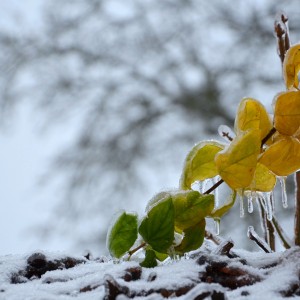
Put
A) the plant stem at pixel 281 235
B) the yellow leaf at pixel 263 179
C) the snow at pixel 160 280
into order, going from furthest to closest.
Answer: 1. the plant stem at pixel 281 235
2. the yellow leaf at pixel 263 179
3. the snow at pixel 160 280

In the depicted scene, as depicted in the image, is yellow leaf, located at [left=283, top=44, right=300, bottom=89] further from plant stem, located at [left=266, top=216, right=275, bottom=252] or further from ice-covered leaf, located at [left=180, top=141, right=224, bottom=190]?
plant stem, located at [left=266, top=216, right=275, bottom=252]

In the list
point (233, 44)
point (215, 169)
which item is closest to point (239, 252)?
point (215, 169)

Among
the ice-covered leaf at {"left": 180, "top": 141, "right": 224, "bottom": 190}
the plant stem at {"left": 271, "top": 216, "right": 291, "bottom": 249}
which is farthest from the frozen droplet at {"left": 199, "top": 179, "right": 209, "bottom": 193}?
the plant stem at {"left": 271, "top": 216, "right": 291, "bottom": 249}

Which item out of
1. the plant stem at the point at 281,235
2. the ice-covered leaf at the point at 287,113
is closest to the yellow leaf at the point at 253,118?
the ice-covered leaf at the point at 287,113

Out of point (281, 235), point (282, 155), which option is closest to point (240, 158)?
point (282, 155)

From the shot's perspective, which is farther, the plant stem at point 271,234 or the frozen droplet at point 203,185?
the plant stem at point 271,234

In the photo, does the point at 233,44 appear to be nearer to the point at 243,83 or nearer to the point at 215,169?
the point at 243,83

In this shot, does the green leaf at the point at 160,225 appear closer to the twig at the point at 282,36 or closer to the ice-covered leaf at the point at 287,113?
the ice-covered leaf at the point at 287,113
